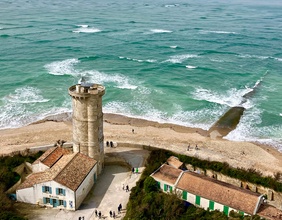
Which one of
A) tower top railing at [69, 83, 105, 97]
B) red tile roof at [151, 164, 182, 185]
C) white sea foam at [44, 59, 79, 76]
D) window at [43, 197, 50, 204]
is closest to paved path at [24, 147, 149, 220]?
window at [43, 197, 50, 204]

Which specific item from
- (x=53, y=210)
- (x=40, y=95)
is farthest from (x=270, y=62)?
(x=53, y=210)

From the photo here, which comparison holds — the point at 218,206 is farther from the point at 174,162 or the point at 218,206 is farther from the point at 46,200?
the point at 46,200

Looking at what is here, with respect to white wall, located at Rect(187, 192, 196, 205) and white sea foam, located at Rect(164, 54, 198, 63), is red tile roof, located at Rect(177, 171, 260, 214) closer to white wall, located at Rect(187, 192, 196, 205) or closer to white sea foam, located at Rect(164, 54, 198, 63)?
white wall, located at Rect(187, 192, 196, 205)

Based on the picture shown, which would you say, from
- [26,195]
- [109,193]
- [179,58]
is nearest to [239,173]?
[109,193]

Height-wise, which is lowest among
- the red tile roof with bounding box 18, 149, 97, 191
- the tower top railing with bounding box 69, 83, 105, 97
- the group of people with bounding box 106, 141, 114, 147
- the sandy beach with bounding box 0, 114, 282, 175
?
the sandy beach with bounding box 0, 114, 282, 175

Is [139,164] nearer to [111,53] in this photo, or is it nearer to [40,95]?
[40,95]

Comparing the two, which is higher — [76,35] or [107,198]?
[76,35]
